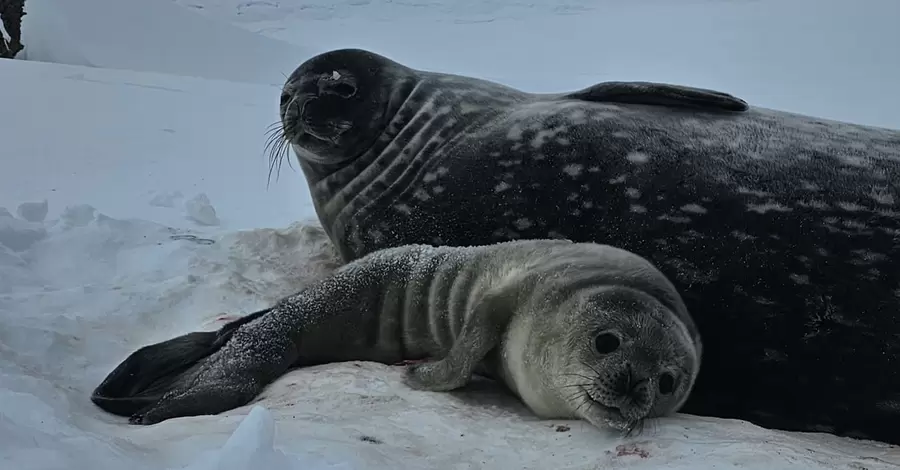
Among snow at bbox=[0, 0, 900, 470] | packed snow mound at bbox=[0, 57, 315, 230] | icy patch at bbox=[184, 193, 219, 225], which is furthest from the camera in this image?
packed snow mound at bbox=[0, 57, 315, 230]

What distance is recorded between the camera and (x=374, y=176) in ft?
12.1

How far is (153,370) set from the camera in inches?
99.3

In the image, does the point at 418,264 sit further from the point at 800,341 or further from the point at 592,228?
the point at 800,341

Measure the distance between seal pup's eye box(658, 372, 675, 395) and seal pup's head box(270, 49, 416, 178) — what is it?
6.79ft

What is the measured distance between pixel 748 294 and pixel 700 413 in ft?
1.12

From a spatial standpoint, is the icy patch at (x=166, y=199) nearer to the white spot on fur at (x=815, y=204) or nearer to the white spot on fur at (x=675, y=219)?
the white spot on fur at (x=675, y=219)

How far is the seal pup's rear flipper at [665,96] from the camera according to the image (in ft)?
10.1

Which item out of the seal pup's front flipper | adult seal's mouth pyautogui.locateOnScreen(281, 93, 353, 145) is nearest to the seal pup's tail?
the seal pup's front flipper

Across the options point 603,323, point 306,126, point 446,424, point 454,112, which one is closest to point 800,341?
→ point 603,323

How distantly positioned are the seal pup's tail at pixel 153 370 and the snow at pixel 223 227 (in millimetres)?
81

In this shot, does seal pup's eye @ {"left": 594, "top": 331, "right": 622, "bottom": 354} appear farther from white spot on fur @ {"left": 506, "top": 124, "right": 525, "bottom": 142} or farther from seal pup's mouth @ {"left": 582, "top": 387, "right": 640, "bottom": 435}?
white spot on fur @ {"left": 506, "top": 124, "right": 525, "bottom": 142}

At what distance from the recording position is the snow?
5.42ft

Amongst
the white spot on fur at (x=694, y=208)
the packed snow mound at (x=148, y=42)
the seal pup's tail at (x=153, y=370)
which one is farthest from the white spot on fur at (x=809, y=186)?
the packed snow mound at (x=148, y=42)

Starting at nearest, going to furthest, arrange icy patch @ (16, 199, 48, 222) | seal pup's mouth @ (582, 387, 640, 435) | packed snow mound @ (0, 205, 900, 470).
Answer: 1. packed snow mound @ (0, 205, 900, 470)
2. seal pup's mouth @ (582, 387, 640, 435)
3. icy patch @ (16, 199, 48, 222)
